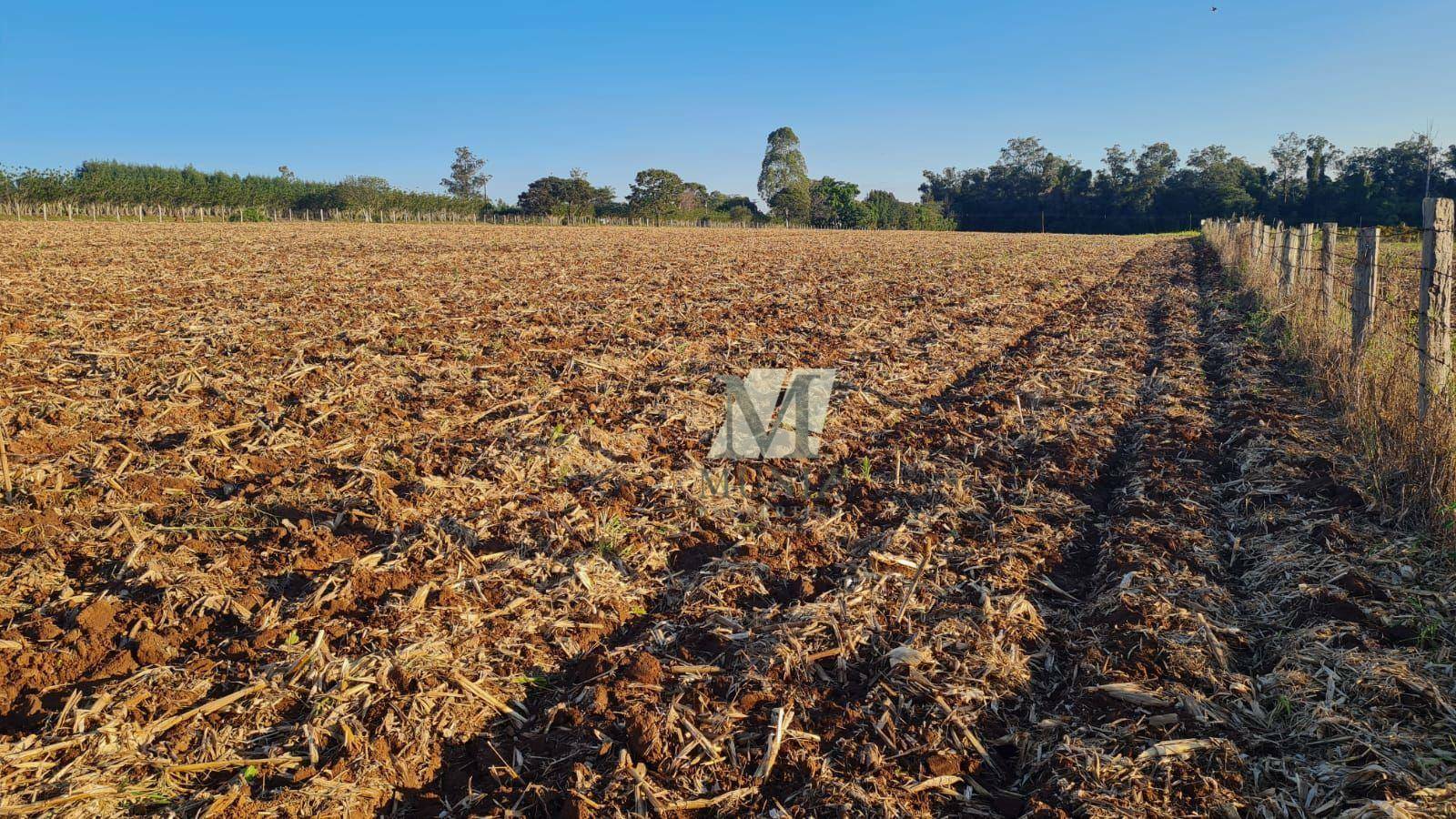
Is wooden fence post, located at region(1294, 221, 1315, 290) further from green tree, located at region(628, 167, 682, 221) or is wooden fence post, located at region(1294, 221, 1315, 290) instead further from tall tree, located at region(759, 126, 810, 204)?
tall tree, located at region(759, 126, 810, 204)

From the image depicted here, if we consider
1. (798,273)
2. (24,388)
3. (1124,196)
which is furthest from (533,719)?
(1124,196)

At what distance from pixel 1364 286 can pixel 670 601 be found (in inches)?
306

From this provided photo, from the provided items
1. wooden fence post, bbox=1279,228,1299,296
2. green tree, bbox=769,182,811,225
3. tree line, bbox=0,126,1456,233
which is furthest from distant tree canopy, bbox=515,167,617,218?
wooden fence post, bbox=1279,228,1299,296

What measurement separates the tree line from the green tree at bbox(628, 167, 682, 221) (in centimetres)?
27

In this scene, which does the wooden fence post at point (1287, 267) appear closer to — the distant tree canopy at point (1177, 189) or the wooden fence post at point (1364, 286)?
the wooden fence post at point (1364, 286)

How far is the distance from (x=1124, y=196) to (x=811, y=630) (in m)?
105

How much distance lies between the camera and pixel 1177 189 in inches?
3403

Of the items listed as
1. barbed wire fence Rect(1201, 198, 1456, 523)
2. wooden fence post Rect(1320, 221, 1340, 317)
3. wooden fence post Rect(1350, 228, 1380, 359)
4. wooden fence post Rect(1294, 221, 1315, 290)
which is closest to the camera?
barbed wire fence Rect(1201, 198, 1456, 523)

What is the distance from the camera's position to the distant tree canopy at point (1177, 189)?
6706 centimetres

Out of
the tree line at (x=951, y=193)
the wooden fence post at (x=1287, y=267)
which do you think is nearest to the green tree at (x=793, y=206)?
the tree line at (x=951, y=193)

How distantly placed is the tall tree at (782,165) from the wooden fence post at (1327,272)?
113914mm

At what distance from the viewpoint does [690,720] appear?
9.63 ft

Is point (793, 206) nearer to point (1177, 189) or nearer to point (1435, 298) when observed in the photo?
point (1177, 189)

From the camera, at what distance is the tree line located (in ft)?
216
